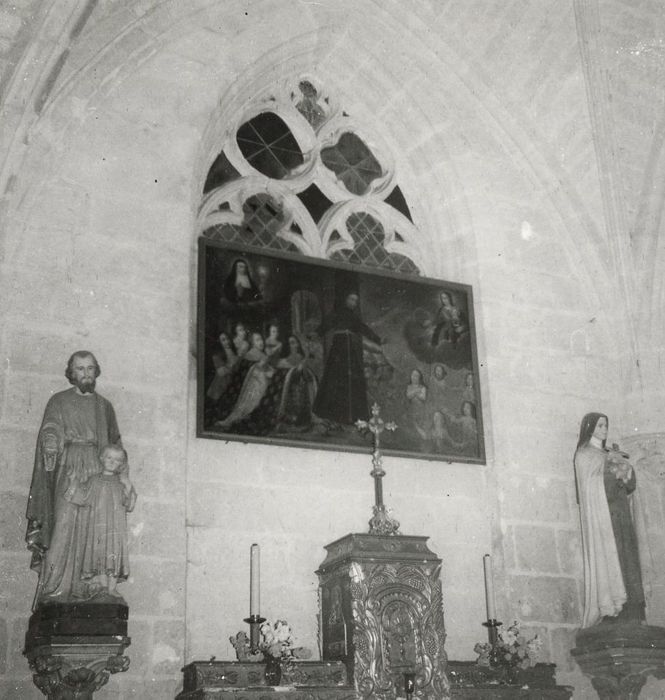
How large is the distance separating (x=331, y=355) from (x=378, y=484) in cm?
135

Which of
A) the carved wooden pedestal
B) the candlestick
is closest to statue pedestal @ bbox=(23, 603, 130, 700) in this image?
the carved wooden pedestal

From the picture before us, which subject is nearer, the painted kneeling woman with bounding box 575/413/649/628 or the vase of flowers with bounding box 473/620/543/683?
the vase of flowers with bounding box 473/620/543/683

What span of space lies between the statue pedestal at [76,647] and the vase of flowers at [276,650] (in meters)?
0.82

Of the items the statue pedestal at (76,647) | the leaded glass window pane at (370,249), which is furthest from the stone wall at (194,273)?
the statue pedestal at (76,647)

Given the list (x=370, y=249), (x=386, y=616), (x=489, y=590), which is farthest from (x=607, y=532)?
(x=370, y=249)

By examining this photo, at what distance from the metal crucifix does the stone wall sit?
60 centimetres

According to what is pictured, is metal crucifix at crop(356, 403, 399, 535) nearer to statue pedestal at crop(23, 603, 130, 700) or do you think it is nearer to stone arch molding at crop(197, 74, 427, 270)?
statue pedestal at crop(23, 603, 130, 700)

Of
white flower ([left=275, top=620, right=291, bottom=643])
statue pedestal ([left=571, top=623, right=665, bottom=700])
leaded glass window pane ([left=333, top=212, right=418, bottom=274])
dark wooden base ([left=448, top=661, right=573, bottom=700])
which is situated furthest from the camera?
leaded glass window pane ([left=333, top=212, right=418, bottom=274])

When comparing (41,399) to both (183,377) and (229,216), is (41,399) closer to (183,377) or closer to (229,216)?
(183,377)

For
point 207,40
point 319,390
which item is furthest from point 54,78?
point 319,390

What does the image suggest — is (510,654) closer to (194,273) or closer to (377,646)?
(377,646)

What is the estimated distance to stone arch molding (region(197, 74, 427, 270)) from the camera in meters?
8.65

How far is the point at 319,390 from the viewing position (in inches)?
306

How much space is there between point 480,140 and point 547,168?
62 centimetres
